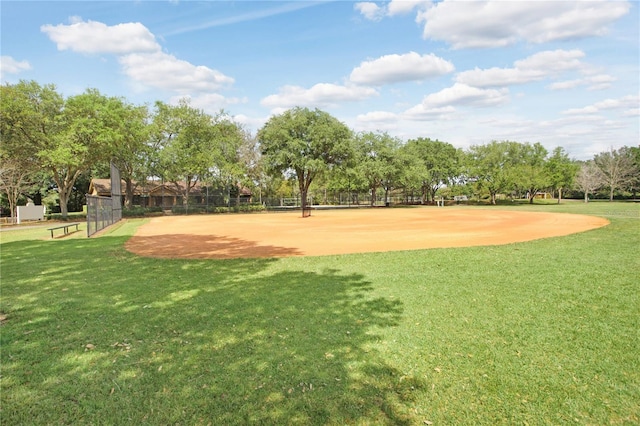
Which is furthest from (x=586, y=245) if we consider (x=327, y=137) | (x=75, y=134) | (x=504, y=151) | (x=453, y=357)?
(x=504, y=151)

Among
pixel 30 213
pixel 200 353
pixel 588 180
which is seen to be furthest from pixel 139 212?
pixel 588 180

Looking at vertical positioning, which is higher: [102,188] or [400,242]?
[102,188]

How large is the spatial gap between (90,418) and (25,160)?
34.7 m

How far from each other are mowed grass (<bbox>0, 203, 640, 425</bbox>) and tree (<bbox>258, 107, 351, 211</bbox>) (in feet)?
98.3

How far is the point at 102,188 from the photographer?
4903 cm

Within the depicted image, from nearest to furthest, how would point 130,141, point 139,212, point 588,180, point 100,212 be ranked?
point 100,212, point 130,141, point 139,212, point 588,180

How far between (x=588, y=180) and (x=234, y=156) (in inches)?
2101

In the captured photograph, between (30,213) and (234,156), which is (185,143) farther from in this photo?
(30,213)

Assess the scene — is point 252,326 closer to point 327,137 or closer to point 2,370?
point 2,370

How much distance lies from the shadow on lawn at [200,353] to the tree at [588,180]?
63.0 metres

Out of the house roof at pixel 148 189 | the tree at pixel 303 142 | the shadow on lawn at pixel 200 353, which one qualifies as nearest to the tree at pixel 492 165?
the tree at pixel 303 142

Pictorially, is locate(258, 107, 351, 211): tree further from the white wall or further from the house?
the white wall

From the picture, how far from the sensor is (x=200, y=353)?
157 inches

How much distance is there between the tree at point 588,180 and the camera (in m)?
55.7
